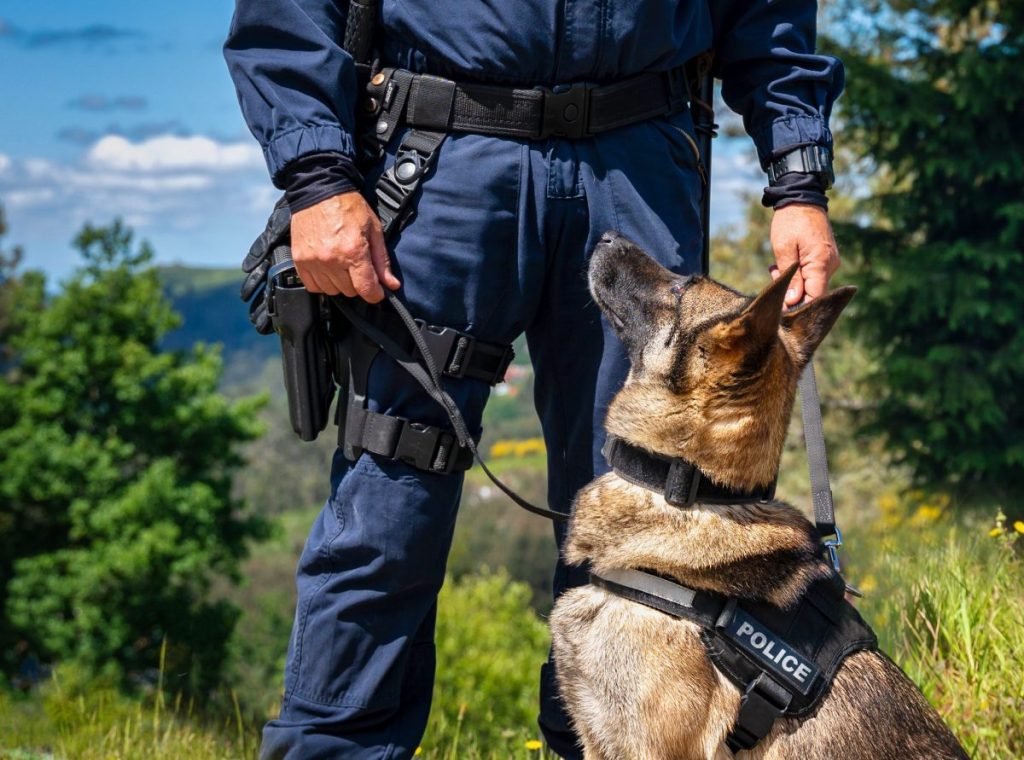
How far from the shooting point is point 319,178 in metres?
2.41

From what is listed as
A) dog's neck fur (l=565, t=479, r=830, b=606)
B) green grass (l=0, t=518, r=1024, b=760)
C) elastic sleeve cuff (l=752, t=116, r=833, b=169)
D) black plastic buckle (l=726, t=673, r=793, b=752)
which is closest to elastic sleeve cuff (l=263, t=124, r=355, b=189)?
dog's neck fur (l=565, t=479, r=830, b=606)

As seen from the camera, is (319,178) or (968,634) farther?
(968,634)

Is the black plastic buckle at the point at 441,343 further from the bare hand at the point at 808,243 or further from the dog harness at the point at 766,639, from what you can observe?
the bare hand at the point at 808,243

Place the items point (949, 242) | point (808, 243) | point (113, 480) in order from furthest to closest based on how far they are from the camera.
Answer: point (113, 480) → point (949, 242) → point (808, 243)

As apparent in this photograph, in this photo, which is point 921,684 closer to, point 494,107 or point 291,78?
point 494,107

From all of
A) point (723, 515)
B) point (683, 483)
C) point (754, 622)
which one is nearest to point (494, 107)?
point (683, 483)

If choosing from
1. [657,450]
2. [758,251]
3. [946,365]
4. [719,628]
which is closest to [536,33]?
[657,450]

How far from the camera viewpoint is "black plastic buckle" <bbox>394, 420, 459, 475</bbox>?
253 centimetres

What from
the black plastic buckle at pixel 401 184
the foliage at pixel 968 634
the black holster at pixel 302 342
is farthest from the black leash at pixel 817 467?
the black holster at pixel 302 342

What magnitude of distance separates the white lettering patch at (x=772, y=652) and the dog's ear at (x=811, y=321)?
0.74 meters

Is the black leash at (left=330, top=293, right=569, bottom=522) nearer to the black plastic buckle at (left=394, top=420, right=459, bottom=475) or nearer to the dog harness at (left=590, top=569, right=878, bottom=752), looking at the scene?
the black plastic buckle at (left=394, top=420, right=459, bottom=475)

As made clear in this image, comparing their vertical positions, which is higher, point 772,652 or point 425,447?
point 425,447

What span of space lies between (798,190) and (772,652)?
1.32 meters

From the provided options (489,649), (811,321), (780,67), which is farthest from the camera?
(489,649)
